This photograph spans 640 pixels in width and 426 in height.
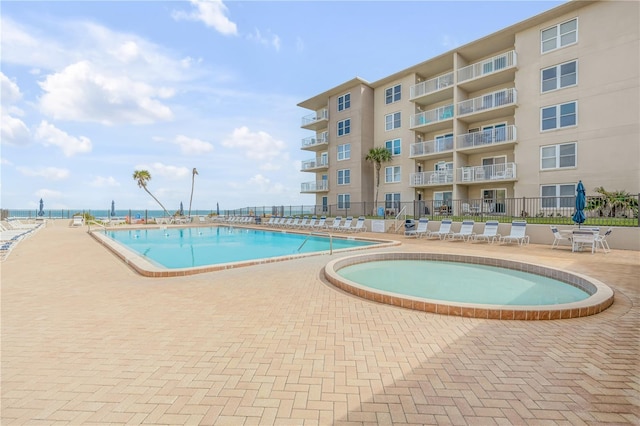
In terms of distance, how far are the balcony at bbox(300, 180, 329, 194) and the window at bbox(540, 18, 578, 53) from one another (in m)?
18.3

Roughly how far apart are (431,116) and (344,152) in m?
7.95

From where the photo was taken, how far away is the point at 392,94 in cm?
2512

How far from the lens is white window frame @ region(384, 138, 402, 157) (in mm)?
24327

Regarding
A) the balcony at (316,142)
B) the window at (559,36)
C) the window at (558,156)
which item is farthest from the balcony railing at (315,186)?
the window at (559,36)

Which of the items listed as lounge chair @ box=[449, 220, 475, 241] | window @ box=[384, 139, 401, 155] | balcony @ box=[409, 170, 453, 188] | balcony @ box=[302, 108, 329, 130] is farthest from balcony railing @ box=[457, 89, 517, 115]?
balcony @ box=[302, 108, 329, 130]

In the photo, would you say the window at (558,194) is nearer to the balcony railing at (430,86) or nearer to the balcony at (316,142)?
the balcony railing at (430,86)

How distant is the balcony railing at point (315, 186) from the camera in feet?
95.7

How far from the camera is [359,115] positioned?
25859 mm

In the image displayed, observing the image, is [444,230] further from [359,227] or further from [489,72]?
[489,72]

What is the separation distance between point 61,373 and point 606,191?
68.7 ft

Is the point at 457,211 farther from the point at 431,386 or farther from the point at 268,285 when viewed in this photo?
the point at 431,386

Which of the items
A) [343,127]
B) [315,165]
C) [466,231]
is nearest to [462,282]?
[466,231]

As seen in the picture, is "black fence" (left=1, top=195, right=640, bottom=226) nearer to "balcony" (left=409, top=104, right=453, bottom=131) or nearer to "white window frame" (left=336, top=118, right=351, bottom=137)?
"balcony" (left=409, top=104, right=453, bottom=131)

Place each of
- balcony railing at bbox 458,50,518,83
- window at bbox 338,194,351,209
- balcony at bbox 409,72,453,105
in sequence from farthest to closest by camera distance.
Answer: window at bbox 338,194,351,209 → balcony at bbox 409,72,453,105 → balcony railing at bbox 458,50,518,83
